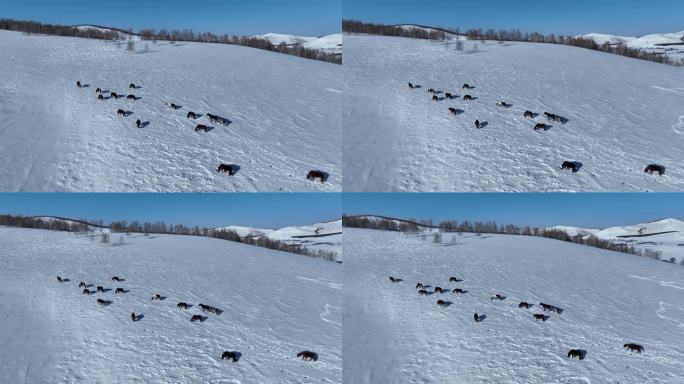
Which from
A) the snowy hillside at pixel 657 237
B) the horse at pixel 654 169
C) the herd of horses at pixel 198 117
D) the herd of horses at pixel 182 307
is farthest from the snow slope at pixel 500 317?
the snowy hillside at pixel 657 237

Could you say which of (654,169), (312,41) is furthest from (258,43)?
(654,169)

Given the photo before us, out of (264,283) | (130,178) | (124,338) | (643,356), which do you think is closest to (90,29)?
(130,178)

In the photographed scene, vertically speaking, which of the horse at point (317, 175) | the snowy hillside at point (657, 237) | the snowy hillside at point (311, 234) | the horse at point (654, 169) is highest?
the horse at point (654, 169)

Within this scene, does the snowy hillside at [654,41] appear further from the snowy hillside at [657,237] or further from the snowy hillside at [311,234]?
the snowy hillside at [311,234]

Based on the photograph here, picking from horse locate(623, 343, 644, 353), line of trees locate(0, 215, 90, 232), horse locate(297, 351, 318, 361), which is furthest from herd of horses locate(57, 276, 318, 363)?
horse locate(623, 343, 644, 353)

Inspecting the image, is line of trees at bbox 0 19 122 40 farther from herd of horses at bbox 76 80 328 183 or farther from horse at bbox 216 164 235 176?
horse at bbox 216 164 235 176

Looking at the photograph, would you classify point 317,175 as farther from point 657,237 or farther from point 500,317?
point 657,237
